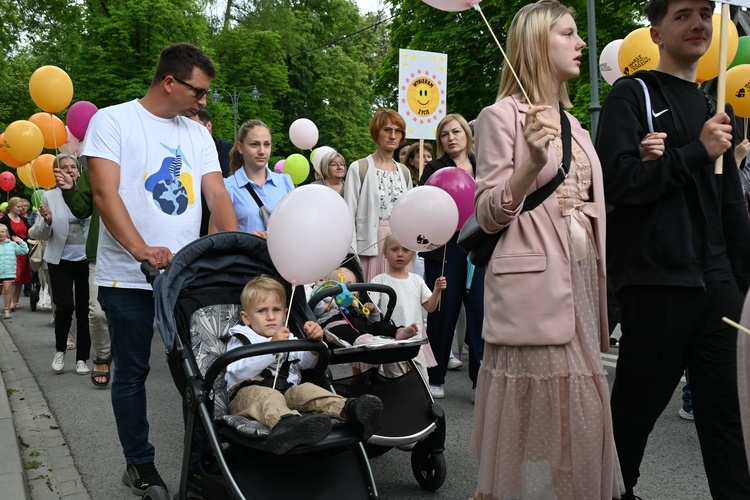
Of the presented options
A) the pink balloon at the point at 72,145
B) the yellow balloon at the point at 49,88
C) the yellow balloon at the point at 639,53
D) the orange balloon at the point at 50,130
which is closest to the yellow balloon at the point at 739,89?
the yellow balloon at the point at 639,53

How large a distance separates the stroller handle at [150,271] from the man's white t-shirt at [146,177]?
Result: 329mm

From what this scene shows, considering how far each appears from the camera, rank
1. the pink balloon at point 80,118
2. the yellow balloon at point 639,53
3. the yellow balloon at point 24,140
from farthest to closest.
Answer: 1. the pink balloon at point 80,118
2. the yellow balloon at point 24,140
3. the yellow balloon at point 639,53

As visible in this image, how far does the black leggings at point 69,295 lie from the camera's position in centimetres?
737

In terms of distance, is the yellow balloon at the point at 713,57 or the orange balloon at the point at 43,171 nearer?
the yellow balloon at the point at 713,57

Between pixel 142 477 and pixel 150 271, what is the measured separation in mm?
1163

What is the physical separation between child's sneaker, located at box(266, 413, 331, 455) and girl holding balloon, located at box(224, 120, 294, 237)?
3085 millimetres

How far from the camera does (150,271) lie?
3.45 meters

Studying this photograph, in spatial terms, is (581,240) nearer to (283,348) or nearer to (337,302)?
(283,348)

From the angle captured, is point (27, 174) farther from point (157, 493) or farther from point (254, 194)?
point (157, 493)

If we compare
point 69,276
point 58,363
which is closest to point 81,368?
point 58,363

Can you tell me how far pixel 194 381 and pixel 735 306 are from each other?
2.11 meters

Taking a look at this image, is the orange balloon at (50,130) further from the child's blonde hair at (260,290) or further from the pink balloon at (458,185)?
the child's blonde hair at (260,290)

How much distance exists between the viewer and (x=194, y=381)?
294cm

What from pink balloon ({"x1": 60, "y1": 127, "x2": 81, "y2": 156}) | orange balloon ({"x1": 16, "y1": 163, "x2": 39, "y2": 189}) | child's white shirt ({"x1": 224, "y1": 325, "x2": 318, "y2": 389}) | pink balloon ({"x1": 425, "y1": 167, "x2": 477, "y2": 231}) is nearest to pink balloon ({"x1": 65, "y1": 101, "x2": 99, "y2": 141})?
pink balloon ({"x1": 60, "y1": 127, "x2": 81, "y2": 156})
